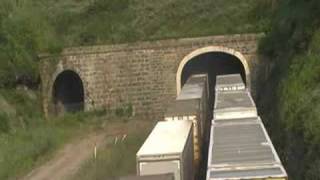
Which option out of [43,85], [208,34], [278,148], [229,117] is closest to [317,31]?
[278,148]

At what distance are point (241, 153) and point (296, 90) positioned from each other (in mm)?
8176

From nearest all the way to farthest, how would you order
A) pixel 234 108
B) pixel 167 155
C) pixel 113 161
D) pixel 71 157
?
pixel 167 155 < pixel 234 108 < pixel 113 161 < pixel 71 157

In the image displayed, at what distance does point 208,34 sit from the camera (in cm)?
3622

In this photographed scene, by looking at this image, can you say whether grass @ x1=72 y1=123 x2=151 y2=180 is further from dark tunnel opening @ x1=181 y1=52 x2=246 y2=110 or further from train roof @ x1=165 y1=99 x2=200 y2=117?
dark tunnel opening @ x1=181 y1=52 x2=246 y2=110

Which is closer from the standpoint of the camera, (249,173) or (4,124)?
(249,173)

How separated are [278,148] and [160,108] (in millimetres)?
16030

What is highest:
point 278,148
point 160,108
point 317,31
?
point 317,31

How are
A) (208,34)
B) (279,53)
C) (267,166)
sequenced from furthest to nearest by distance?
1. (208,34)
2. (279,53)
3. (267,166)

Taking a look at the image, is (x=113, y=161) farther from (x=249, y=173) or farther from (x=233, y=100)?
(x=249, y=173)

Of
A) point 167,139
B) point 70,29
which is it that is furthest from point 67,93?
point 167,139

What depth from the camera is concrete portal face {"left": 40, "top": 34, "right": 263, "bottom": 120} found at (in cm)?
3341

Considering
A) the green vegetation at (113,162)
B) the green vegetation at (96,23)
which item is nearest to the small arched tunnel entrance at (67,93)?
the green vegetation at (96,23)

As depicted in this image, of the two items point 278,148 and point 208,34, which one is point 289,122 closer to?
point 278,148

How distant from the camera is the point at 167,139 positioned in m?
14.5
